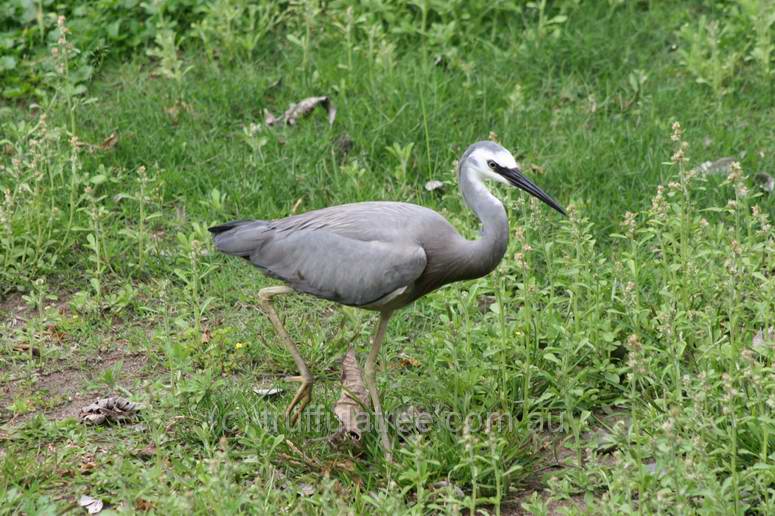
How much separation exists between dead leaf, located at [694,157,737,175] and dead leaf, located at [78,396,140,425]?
11.3 feet

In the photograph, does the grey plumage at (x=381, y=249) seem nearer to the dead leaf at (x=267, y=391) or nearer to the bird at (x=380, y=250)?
the bird at (x=380, y=250)

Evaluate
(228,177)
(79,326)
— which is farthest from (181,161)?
(79,326)

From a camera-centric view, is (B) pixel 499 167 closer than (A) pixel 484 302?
Yes

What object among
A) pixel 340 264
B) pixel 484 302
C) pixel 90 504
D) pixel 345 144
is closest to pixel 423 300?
pixel 484 302

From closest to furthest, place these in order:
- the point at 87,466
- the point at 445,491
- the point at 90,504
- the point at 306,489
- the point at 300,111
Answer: the point at 445,491 → the point at 90,504 → the point at 306,489 → the point at 87,466 → the point at 300,111

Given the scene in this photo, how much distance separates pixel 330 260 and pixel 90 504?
4.61ft

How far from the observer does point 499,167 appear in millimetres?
5047

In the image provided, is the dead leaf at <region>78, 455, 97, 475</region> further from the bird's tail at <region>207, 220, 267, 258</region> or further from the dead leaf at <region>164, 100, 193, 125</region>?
the dead leaf at <region>164, 100, 193, 125</region>

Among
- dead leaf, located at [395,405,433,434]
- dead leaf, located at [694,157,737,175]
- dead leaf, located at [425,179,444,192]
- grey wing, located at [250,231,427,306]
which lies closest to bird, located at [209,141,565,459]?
grey wing, located at [250,231,427,306]

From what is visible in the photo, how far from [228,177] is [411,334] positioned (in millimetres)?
1696

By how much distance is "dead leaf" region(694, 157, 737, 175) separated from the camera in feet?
A: 21.8

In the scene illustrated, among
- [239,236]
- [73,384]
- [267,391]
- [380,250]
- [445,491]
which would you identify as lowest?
[73,384]

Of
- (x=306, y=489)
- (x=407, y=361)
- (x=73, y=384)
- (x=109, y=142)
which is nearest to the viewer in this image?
(x=306, y=489)

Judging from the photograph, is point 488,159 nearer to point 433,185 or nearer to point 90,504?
point 433,185
